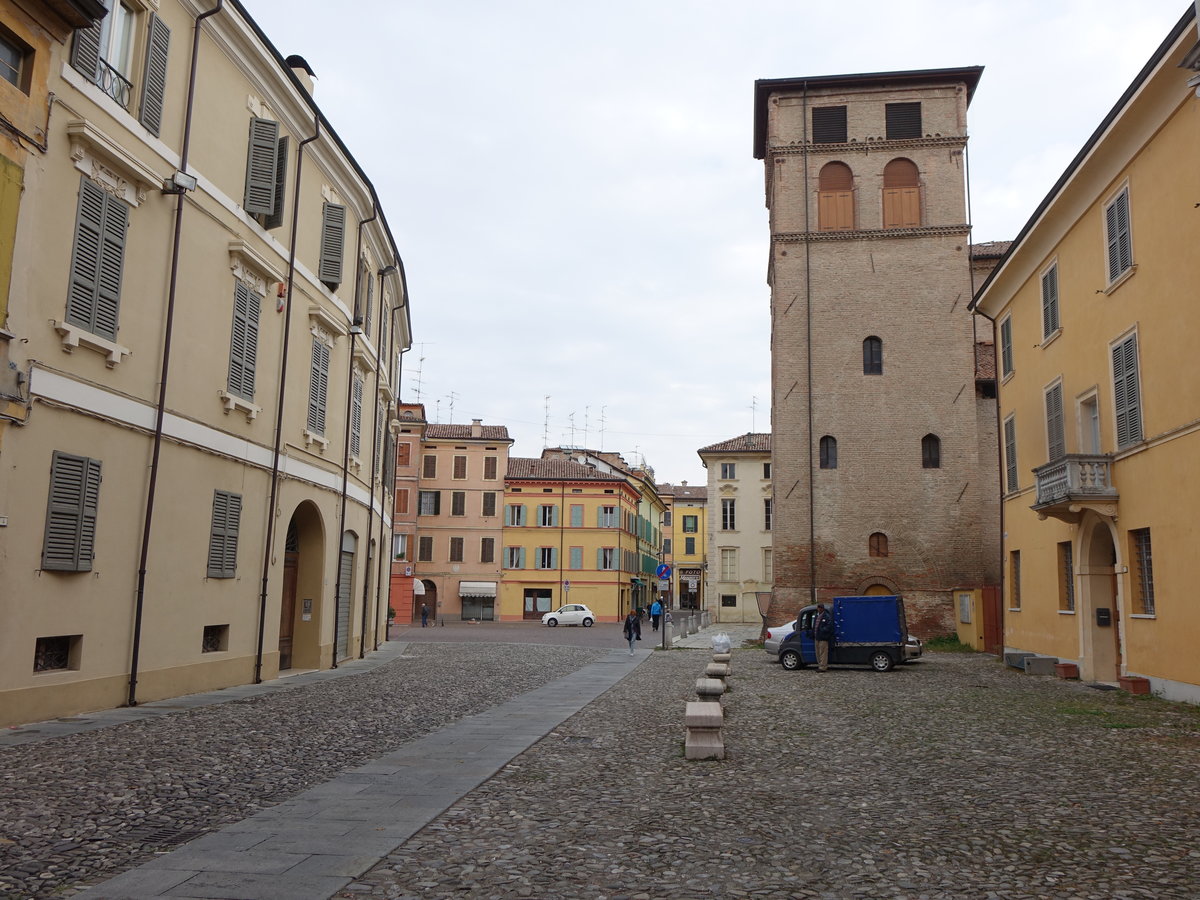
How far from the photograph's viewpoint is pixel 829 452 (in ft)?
115

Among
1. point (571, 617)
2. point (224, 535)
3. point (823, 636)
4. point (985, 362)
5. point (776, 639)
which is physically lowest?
point (571, 617)

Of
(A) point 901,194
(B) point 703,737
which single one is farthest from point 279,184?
(A) point 901,194

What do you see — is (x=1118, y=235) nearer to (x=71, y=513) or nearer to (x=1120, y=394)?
(x=1120, y=394)

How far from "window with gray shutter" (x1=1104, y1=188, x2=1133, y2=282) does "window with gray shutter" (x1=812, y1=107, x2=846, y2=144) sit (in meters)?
20.5

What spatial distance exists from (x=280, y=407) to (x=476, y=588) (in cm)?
4423

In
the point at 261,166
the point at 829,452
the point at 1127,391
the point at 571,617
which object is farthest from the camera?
the point at 571,617

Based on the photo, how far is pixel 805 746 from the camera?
10539 millimetres

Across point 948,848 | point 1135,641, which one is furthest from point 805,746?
point 1135,641

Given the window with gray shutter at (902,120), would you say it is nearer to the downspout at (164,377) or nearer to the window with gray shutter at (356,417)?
the window with gray shutter at (356,417)

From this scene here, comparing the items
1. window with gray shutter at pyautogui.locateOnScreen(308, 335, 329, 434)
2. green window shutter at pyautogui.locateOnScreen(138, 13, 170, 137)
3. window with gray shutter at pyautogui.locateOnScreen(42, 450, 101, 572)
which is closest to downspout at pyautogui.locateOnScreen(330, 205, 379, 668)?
window with gray shutter at pyautogui.locateOnScreen(308, 335, 329, 434)

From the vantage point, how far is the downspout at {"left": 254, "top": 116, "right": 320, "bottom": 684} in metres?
16.5

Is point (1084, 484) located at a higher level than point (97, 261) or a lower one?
lower

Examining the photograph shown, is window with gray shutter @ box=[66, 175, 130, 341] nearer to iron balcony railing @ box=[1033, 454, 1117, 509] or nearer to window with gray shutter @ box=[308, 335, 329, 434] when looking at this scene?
window with gray shutter @ box=[308, 335, 329, 434]

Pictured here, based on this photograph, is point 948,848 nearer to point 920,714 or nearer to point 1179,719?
point 920,714
